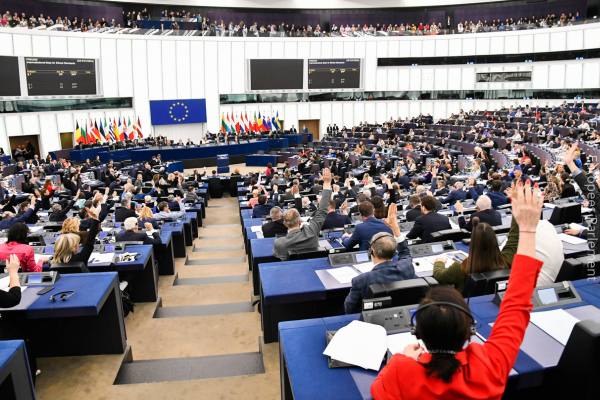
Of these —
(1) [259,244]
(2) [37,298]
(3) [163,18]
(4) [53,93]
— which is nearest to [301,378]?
(2) [37,298]

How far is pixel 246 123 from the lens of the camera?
30781 millimetres

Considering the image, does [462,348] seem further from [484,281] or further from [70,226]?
[70,226]

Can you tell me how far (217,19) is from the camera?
33438 millimetres

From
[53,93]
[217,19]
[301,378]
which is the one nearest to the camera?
[301,378]

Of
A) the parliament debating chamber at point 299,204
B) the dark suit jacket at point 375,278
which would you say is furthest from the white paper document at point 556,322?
the dark suit jacket at point 375,278

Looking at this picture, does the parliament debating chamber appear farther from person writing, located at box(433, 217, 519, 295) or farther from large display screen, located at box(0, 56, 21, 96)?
large display screen, located at box(0, 56, 21, 96)

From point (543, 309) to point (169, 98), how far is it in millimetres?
28416

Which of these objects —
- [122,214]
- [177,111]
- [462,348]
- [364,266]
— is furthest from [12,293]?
[177,111]

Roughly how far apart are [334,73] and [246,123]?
253 inches

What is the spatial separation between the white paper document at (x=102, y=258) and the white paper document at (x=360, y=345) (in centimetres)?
408

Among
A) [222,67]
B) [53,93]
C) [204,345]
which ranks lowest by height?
[204,345]

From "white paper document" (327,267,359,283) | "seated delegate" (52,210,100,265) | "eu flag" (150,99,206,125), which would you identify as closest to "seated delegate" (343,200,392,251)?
"white paper document" (327,267,359,283)

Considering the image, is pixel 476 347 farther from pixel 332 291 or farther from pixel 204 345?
pixel 204 345

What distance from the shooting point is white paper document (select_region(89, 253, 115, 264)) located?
6.04m
